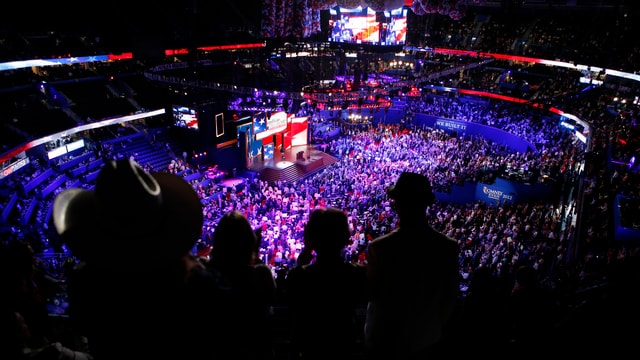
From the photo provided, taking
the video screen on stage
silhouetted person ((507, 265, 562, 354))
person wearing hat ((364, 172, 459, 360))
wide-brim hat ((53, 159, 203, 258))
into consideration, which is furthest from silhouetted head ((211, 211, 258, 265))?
the video screen on stage

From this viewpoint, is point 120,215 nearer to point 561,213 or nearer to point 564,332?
point 564,332

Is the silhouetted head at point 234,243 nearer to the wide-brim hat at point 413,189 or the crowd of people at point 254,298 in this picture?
the crowd of people at point 254,298

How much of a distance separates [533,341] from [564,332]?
0.28 metres

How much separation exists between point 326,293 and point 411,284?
524 millimetres

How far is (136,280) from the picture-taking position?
180cm

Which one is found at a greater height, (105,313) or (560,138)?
A: (105,313)

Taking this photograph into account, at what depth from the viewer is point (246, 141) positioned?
2642 centimetres

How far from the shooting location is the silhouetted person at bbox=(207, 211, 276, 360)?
2.15m

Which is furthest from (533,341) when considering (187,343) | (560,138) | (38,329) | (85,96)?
(85,96)

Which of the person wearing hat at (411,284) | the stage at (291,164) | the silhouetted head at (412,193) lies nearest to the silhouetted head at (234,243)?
the person wearing hat at (411,284)

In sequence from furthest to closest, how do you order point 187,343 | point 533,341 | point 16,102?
point 16,102
point 533,341
point 187,343

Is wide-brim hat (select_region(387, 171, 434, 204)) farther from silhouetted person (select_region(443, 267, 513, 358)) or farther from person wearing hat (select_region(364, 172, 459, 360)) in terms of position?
silhouetted person (select_region(443, 267, 513, 358))

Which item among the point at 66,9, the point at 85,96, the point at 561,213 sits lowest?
the point at 561,213

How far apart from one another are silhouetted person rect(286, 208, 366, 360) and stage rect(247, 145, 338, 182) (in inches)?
929
